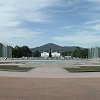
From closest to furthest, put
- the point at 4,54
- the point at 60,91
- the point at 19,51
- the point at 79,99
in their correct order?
1. the point at 79,99
2. the point at 60,91
3. the point at 4,54
4. the point at 19,51

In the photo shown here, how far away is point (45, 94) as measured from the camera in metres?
13.0

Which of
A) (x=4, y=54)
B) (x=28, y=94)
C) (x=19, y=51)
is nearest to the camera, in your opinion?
(x=28, y=94)

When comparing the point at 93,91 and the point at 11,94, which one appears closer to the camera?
the point at 11,94

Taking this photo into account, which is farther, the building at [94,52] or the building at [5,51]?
the building at [94,52]

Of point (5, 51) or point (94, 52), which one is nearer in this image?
point (5, 51)

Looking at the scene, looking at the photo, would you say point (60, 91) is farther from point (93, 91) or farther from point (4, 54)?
point (4, 54)

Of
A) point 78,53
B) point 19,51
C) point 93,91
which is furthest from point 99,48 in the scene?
point 93,91

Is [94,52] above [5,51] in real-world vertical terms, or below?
below

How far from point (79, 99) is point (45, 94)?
170 centimetres

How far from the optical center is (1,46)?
12012 cm

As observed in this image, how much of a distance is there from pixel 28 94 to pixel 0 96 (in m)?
1.16

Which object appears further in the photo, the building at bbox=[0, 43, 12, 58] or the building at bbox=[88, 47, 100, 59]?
the building at bbox=[88, 47, 100, 59]

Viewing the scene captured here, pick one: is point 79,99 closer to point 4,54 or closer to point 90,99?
point 90,99

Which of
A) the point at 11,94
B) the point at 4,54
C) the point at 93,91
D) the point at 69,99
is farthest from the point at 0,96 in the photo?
the point at 4,54
